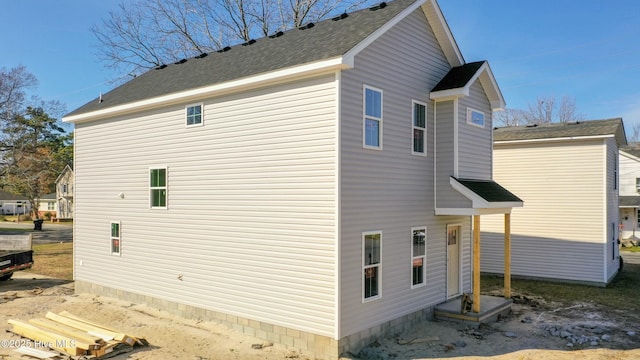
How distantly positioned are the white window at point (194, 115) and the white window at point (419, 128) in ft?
18.3

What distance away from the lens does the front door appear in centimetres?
1306

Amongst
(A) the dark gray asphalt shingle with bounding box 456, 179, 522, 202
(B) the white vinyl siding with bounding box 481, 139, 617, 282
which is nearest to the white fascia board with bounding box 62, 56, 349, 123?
(A) the dark gray asphalt shingle with bounding box 456, 179, 522, 202

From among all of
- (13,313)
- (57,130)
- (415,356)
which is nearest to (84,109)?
(13,313)

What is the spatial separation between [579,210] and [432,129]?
9380 mm

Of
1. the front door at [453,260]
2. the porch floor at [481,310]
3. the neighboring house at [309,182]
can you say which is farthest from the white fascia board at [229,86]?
the porch floor at [481,310]

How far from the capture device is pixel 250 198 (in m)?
10.7

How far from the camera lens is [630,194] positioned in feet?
121

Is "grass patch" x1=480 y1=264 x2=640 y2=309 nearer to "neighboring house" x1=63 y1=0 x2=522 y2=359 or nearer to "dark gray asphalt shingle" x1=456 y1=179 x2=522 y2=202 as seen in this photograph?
"neighboring house" x1=63 y1=0 x2=522 y2=359

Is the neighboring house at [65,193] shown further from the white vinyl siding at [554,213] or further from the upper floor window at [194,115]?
the white vinyl siding at [554,213]

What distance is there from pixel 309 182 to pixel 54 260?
64.1 ft

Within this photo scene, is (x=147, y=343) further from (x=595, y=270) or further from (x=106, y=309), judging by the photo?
(x=595, y=270)

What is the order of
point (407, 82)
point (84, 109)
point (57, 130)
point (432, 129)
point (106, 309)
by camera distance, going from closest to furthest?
point (407, 82)
point (432, 129)
point (106, 309)
point (84, 109)
point (57, 130)

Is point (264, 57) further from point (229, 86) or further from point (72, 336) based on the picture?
point (72, 336)

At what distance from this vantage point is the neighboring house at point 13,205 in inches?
2736
